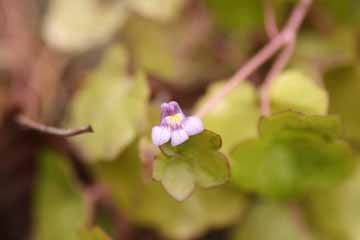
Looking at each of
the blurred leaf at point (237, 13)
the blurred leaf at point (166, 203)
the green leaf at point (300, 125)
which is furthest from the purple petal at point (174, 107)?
the blurred leaf at point (237, 13)

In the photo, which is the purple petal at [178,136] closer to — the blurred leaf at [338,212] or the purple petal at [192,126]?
the purple petal at [192,126]

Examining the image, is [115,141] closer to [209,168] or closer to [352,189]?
[209,168]

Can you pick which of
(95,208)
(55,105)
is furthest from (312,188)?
(55,105)

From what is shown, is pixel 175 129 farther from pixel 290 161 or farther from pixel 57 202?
pixel 57 202

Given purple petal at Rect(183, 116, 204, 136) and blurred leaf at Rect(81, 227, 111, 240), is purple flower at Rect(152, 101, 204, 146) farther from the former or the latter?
blurred leaf at Rect(81, 227, 111, 240)

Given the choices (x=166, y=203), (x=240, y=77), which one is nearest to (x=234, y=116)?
(x=240, y=77)

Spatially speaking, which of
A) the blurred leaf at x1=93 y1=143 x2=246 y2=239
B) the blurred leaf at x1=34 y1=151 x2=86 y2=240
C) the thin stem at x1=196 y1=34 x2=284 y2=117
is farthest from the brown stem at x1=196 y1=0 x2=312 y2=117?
the blurred leaf at x1=34 y1=151 x2=86 y2=240
